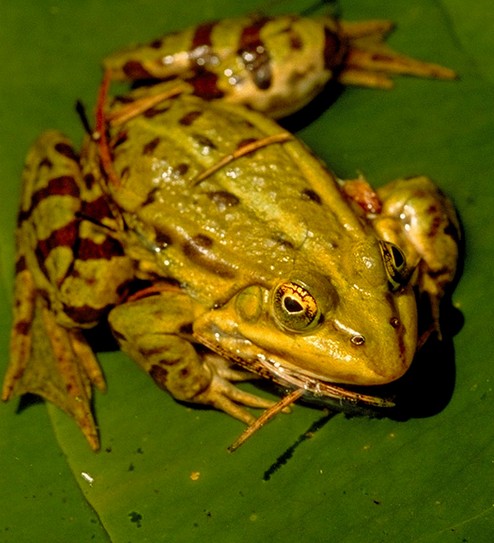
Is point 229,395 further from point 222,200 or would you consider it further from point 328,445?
point 222,200

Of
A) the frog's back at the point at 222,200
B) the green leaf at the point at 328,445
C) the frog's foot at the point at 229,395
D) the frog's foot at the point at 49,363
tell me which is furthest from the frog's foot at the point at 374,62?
the frog's foot at the point at 49,363

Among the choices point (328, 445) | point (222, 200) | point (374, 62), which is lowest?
point (328, 445)

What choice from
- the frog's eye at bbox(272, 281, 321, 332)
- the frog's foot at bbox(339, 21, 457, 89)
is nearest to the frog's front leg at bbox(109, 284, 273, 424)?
the frog's eye at bbox(272, 281, 321, 332)

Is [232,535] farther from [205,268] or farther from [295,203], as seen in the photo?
[295,203]

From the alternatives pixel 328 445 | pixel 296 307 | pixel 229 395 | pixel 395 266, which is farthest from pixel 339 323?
pixel 229 395

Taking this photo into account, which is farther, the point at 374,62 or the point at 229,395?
the point at 374,62

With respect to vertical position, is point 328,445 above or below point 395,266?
below

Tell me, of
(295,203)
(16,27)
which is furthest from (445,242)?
(16,27)
